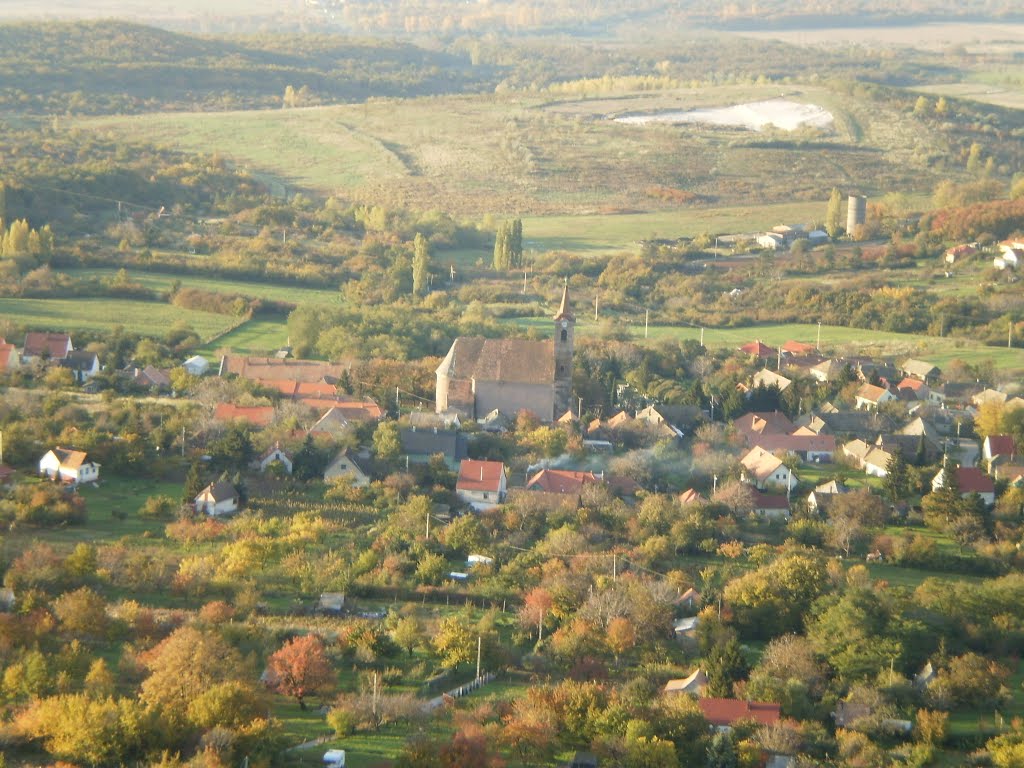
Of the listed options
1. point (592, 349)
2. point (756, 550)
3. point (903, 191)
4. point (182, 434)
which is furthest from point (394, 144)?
point (756, 550)

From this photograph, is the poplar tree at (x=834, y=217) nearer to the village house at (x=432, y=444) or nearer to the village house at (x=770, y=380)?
the village house at (x=770, y=380)

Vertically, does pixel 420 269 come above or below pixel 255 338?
above

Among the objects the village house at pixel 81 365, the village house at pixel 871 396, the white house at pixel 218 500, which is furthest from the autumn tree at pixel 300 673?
the village house at pixel 871 396

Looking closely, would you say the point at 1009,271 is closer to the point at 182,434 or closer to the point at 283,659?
the point at 182,434

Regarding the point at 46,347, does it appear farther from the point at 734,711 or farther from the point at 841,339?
the point at 734,711

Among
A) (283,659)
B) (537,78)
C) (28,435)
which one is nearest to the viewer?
(283,659)

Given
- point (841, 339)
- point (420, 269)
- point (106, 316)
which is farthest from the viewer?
point (420, 269)

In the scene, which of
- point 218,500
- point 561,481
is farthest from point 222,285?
point 218,500
